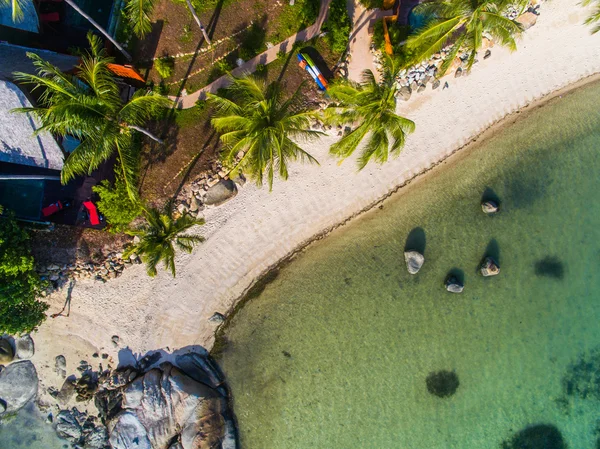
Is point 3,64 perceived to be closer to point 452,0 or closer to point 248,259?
point 248,259

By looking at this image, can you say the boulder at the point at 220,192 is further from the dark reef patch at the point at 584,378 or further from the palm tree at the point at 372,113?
the dark reef patch at the point at 584,378

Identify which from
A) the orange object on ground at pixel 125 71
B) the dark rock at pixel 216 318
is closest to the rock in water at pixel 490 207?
the dark rock at pixel 216 318

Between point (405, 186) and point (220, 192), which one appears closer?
point (220, 192)

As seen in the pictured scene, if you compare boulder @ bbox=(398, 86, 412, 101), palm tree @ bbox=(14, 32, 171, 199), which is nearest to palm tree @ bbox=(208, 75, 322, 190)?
palm tree @ bbox=(14, 32, 171, 199)

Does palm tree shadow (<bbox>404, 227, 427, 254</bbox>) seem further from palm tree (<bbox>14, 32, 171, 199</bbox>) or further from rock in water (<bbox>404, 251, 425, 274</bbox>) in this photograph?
palm tree (<bbox>14, 32, 171, 199</bbox>)

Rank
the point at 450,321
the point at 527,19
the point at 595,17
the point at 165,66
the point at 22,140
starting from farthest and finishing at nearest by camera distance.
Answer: the point at 450,321 < the point at 527,19 < the point at 165,66 < the point at 595,17 < the point at 22,140

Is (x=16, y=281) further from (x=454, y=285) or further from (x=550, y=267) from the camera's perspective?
(x=550, y=267)

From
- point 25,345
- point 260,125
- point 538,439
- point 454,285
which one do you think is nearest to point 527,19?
point 454,285

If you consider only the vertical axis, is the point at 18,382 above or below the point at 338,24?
below
